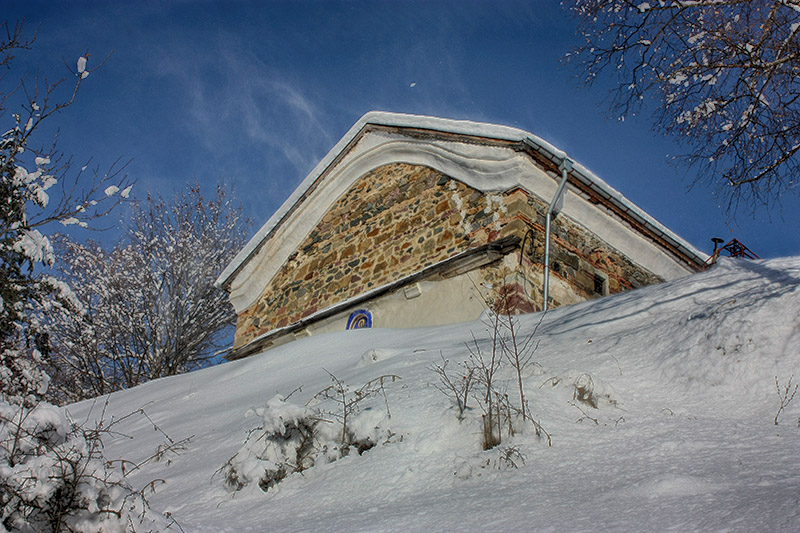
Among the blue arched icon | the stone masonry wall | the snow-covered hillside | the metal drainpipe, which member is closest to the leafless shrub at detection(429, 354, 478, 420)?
the snow-covered hillside

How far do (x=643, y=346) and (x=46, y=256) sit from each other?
5.20 metres

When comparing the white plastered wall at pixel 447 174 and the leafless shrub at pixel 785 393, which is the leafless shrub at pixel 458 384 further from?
the white plastered wall at pixel 447 174

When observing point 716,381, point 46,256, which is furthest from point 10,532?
point 46,256

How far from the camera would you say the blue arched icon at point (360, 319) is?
344 inches

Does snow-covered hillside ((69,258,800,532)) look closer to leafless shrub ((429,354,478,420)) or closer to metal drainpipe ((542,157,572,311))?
leafless shrub ((429,354,478,420))

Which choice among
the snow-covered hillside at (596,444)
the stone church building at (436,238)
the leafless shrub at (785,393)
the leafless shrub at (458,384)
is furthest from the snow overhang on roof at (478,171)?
the leafless shrub at (785,393)

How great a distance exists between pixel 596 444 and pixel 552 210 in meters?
5.69

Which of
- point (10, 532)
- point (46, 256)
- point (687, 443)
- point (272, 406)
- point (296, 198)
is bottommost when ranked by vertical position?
point (687, 443)

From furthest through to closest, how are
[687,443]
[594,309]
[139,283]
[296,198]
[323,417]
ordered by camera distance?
[139,283], [296,198], [594,309], [323,417], [687,443]

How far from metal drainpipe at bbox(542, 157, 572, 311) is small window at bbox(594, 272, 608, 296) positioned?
0.98m

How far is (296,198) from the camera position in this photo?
10.7 meters

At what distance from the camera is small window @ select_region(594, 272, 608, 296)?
27.4 feet

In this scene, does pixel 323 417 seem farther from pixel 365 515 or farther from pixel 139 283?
pixel 139 283

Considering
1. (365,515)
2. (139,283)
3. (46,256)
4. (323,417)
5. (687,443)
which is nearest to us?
(365,515)
